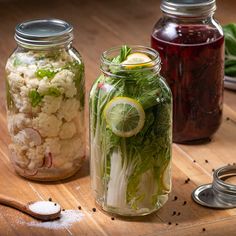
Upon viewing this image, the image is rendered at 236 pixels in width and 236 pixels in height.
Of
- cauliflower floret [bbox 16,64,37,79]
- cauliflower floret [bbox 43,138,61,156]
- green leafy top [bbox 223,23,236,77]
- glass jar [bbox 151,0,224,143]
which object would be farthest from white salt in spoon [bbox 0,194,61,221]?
green leafy top [bbox 223,23,236,77]

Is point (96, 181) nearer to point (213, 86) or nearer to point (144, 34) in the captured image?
point (213, 86)

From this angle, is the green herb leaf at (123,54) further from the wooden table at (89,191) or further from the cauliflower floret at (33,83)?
the wooden table at (89,191)

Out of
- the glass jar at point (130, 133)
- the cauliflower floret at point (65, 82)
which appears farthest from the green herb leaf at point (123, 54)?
the cauliflower floret at point (65, 82)

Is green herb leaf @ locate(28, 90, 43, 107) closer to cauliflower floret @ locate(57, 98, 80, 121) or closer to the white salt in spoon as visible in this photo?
cauliflower floret @ locate(57, 98, 80, 121)

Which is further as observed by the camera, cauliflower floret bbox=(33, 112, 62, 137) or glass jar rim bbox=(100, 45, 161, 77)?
cauliflower floret bbox=(33, 112, 62, 137)

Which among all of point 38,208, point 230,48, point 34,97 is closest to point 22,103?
point 34,97

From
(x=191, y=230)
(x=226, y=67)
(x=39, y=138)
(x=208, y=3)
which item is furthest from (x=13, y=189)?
(x=226, y=67)
